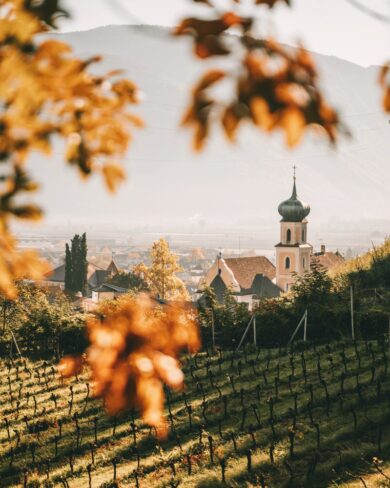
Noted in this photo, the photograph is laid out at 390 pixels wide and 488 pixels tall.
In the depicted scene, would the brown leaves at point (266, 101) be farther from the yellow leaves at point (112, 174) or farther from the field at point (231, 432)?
the field at point (231, 432)

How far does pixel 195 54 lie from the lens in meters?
1.82

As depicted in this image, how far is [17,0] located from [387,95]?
1363 mm

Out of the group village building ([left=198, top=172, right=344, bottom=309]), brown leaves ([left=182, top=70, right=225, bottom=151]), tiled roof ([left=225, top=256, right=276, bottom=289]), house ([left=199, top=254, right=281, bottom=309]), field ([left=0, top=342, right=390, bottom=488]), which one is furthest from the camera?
tiled roof ([left=225, top=256, right=276, bottom=289])

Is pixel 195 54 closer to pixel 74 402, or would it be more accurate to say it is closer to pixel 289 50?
pixel 289 50

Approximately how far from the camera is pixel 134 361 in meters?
2.54

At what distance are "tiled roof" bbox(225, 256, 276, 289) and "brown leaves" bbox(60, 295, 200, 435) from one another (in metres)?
69.9

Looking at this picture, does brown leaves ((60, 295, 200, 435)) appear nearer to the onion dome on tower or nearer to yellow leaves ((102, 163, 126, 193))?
yellow leaves ((102, 163, 126, 193))

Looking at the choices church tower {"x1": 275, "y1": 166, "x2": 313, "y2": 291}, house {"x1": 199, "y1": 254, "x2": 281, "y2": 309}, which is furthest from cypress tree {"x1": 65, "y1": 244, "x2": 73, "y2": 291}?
church tower {"x1": 275, "y1": 166, "x2": 313, "y2": 291}

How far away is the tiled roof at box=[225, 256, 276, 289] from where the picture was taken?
72.8 m

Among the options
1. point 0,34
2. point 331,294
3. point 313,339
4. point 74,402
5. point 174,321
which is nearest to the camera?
point 0,34

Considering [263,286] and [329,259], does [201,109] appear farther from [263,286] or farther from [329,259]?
[329,259]

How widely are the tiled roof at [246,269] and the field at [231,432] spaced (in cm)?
5633

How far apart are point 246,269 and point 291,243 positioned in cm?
610

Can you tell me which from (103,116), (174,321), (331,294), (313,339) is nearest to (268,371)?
(313,339)
